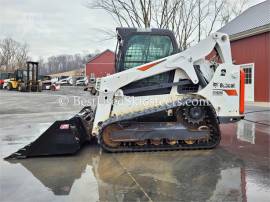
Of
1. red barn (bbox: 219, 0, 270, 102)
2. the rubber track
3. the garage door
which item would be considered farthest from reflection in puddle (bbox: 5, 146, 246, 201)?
the garage door

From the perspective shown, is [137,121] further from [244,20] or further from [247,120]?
[244,20]

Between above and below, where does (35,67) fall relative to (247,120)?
above

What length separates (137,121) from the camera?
6824 mm

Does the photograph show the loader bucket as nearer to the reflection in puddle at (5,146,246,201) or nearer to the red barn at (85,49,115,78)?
the reflection in puddle at (5,146,246,201)

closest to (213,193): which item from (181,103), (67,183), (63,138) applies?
(67,183)

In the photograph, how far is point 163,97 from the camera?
22.2 feet

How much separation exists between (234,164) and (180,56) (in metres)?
2.36

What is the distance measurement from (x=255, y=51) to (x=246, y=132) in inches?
383

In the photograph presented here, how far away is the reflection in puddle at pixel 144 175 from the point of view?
4211 millimetres

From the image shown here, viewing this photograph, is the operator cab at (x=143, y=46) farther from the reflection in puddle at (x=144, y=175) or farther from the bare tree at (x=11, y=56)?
the bare tree at (x=11, y=56)

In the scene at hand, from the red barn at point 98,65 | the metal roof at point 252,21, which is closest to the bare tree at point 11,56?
the red barn at point 98,65

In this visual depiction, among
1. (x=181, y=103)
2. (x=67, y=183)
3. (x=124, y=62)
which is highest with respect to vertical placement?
(x=124, y=62)

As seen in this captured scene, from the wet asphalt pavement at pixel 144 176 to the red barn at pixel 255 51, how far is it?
10078mm

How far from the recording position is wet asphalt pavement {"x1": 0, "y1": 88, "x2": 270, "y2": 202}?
419 cm
